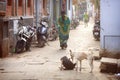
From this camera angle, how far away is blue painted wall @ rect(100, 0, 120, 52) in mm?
12312

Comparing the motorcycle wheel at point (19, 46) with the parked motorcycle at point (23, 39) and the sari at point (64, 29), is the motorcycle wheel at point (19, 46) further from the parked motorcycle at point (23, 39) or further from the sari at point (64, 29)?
the sari at point (64, 29)

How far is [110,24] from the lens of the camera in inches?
Answer: 490

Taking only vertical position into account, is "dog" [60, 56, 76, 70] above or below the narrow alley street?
above

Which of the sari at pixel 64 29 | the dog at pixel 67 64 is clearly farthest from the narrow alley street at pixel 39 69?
the sari at pixel 64 29

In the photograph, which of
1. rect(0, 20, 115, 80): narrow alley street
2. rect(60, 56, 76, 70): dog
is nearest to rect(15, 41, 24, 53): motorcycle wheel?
rect(0, 20, 115, 80): narrow alley street

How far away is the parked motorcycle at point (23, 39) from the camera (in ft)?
49.2

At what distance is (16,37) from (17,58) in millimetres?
3032

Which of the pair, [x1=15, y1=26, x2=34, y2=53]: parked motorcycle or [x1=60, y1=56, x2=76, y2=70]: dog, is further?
[x1=15, y1=26, x2=34, y2=53]: parked motorcycle

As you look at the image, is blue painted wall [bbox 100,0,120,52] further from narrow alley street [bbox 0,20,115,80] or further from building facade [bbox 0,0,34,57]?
building facade [bbox 0,0,34,57]

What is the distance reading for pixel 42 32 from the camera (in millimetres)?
17438

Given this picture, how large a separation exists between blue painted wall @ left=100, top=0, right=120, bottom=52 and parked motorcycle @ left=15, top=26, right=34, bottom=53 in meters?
4.23

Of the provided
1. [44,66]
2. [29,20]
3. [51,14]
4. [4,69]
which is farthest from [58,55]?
[51,14]

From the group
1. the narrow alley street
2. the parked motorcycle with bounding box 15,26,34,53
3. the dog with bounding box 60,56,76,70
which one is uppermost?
the parked motorcycle with bounding box 15,26,34,53

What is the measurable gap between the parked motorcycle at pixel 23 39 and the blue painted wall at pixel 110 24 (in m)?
4.23
